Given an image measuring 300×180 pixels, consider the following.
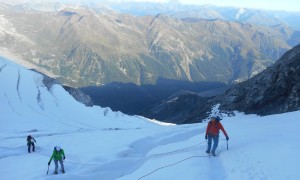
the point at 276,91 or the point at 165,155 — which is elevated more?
the point at 276,91

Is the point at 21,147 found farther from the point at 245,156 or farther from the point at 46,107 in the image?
the point at 46,107

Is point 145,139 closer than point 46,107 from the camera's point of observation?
Yes

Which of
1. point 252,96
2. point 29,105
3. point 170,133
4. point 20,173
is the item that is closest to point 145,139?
point 170,133

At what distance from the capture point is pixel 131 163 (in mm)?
29297

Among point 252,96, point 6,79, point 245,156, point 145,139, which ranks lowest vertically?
point 245,156

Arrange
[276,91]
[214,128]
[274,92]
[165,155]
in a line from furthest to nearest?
[274,92], [276,91], [165,155], [214,128]

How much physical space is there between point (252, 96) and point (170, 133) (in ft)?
99.2

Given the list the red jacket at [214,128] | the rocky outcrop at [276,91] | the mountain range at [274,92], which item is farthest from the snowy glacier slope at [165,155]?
the mountain range at [274,92]

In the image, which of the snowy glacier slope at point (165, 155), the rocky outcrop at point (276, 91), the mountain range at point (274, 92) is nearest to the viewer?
the snowy glacier slope at point (165, 155)

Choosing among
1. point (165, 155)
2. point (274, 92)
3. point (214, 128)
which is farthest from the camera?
point (274, 92)

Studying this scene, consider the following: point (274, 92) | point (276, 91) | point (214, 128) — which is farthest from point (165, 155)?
point (274, 92)

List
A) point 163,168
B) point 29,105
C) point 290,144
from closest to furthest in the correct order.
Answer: point 290,144, point 163,168, point 29,105

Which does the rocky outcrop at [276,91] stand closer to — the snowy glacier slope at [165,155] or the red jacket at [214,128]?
the snowy glacier slope at [165,155]

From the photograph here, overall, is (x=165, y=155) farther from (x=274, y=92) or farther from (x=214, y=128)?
(x=274, y=92)
